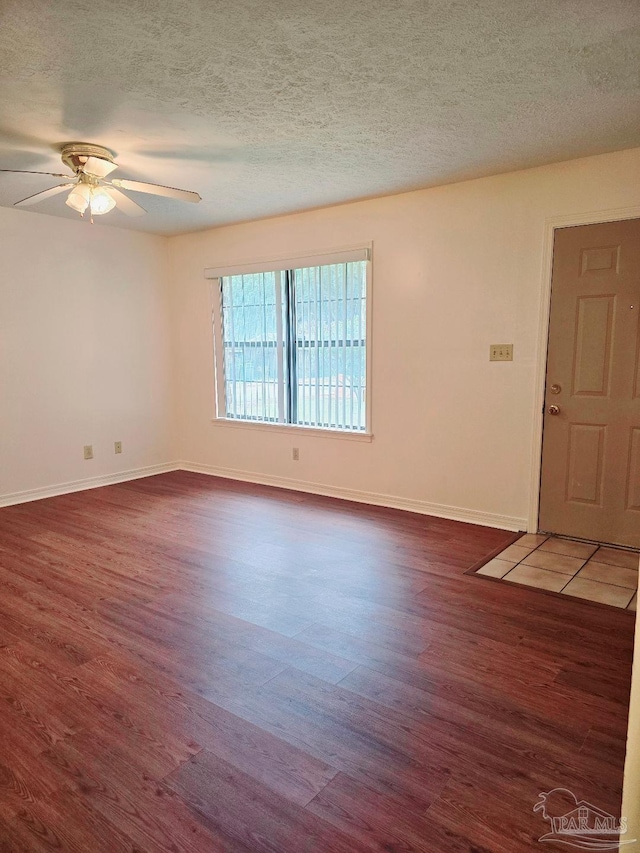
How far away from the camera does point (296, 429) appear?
4910 mm

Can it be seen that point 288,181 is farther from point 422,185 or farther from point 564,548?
point 564,548

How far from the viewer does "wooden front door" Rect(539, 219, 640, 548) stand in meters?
3.25

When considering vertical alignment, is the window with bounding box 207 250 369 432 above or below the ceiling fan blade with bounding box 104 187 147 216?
below

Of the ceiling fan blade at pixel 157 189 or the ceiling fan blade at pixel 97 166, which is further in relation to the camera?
the ceiling fan blade at pixel 97 166

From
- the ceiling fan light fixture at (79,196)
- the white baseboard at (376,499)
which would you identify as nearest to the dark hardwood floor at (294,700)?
the white baseboard at (376,499)

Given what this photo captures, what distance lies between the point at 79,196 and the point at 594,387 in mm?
3313

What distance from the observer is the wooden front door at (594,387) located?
3254mm

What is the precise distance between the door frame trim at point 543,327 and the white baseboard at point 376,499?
209mm

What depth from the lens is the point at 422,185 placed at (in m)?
3.80

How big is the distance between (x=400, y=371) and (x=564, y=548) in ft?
5.68

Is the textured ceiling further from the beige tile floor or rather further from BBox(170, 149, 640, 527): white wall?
the beige tile floor

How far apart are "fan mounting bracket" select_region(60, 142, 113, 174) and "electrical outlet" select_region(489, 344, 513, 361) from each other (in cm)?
274

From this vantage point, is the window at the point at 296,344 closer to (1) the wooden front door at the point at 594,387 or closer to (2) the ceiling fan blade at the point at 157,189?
(1) the wooden front door at the point at 594,387

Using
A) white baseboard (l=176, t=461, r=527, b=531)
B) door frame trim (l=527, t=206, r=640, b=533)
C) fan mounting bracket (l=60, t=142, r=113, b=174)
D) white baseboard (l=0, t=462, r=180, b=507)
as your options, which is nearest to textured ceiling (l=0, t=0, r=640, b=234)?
fan mounting bracket (l=60, t=142, r=113, b=174)
